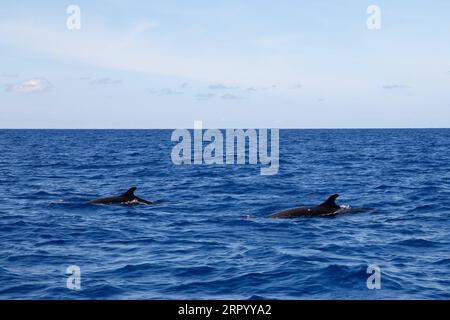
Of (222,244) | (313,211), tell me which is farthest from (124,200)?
(222,244)

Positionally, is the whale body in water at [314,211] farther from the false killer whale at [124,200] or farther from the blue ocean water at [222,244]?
the false killer whale at [124,200]

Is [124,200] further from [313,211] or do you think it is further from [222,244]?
[222,244]

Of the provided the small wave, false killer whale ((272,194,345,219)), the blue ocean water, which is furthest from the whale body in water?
the small wave

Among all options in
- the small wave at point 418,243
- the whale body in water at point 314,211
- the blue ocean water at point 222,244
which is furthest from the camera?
the whale body in water at point 314,211

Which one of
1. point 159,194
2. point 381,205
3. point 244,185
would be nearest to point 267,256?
point 381,205

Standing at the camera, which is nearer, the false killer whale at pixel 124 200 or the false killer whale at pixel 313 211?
the false killer whale at pixel 313 211

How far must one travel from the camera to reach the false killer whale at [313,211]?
21719 mm

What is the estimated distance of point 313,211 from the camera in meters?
22.1

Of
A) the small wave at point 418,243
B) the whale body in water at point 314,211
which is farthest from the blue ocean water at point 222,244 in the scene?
the whale body in water at point 314,211

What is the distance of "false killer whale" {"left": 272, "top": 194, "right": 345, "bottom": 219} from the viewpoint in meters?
21.7

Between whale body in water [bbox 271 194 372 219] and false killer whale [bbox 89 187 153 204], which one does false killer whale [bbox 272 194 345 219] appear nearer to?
A: whale body in water [bbox 271 194 372 219]

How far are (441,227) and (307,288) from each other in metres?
9.04

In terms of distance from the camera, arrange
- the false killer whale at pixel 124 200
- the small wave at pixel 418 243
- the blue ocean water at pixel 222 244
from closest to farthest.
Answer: the blue ocean water at pixel 222 244 → the small wave at pixel 418 243 → the false killer whale at pixel 124 200
